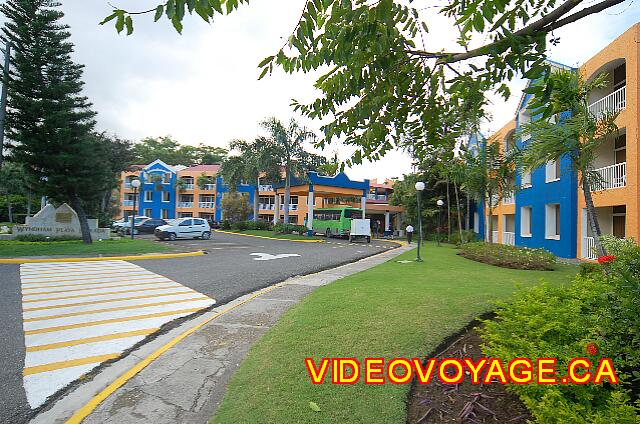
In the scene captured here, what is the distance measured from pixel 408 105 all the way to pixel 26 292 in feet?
28.1

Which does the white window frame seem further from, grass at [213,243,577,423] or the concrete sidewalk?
the concrete sidewalk

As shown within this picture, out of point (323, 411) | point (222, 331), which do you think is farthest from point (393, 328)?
point (222, 331)

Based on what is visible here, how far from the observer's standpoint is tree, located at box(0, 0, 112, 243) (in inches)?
667

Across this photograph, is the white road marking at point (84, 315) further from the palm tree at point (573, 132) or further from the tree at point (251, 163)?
the tree at point (251, 163)

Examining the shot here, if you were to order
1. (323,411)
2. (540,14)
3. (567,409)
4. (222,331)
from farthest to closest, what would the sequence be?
(222,331)
(540,14)
(323,411)
(567,409)

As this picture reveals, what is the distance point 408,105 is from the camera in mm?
4441

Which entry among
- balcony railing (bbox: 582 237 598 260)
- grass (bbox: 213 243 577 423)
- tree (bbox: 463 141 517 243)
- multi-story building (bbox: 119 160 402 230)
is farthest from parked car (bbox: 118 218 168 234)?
grass (bbox: 213 243 577 423)

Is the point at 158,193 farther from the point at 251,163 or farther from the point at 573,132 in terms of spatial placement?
the point at 573,132

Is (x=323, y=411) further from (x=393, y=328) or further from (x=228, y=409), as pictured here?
(x=393, y=328)

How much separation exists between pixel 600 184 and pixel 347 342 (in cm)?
1018

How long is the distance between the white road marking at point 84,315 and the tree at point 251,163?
58.7 ft

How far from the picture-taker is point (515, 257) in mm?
14062

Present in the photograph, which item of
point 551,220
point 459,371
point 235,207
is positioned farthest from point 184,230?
point 459,371

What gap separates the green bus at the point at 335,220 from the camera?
30.3 m
